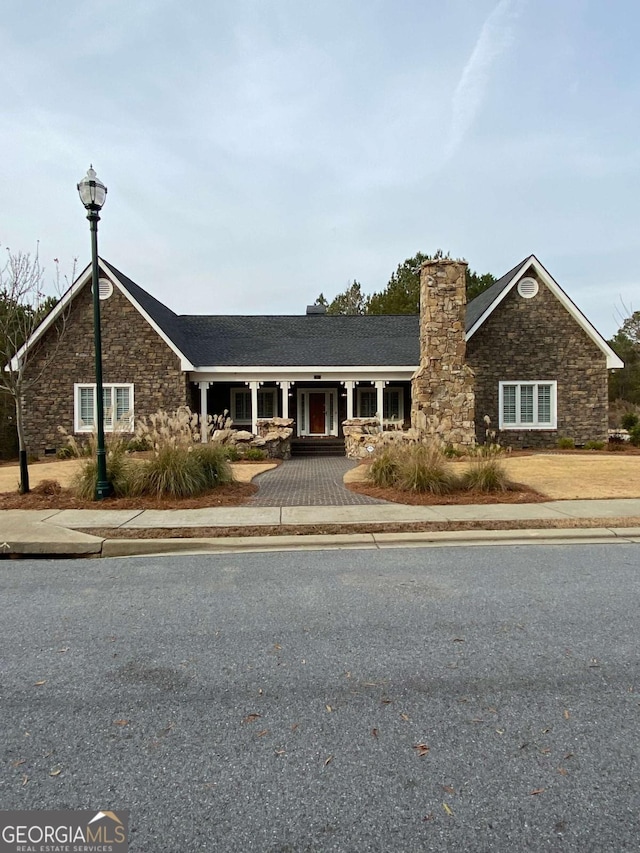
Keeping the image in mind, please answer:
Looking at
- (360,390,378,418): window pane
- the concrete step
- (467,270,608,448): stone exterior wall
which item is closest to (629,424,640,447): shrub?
(467,270,608,448): stone exterior wall

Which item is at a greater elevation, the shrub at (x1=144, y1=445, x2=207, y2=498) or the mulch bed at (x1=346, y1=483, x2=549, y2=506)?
the shrub at (x1=144, y1=445, x2=207, y2=498)

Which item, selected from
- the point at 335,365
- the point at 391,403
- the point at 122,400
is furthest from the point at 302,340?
the point at 122,400

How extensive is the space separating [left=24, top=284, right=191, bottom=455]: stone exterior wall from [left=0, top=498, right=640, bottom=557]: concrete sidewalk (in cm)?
1208

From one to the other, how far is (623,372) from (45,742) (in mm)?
56643

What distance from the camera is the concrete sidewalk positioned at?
6.52 m

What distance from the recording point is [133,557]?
6277mm

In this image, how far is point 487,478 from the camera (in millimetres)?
9578

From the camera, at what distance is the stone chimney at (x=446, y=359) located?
58.2 ft

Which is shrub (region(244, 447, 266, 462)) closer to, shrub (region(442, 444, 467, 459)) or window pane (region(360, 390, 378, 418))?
shrub (region(442, 444, 467, 459))

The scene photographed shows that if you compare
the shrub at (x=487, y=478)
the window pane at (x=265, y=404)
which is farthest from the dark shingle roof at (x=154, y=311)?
the shrub at (x=487, y=478)

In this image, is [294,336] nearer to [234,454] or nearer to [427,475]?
[234,454]

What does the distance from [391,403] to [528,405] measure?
19.3ft

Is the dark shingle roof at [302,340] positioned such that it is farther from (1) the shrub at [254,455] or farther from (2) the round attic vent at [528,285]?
(1) the shrub at [254,455]

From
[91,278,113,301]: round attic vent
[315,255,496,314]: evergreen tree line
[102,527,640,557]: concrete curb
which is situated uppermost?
[315,255,496,314]: evergreen tree line
